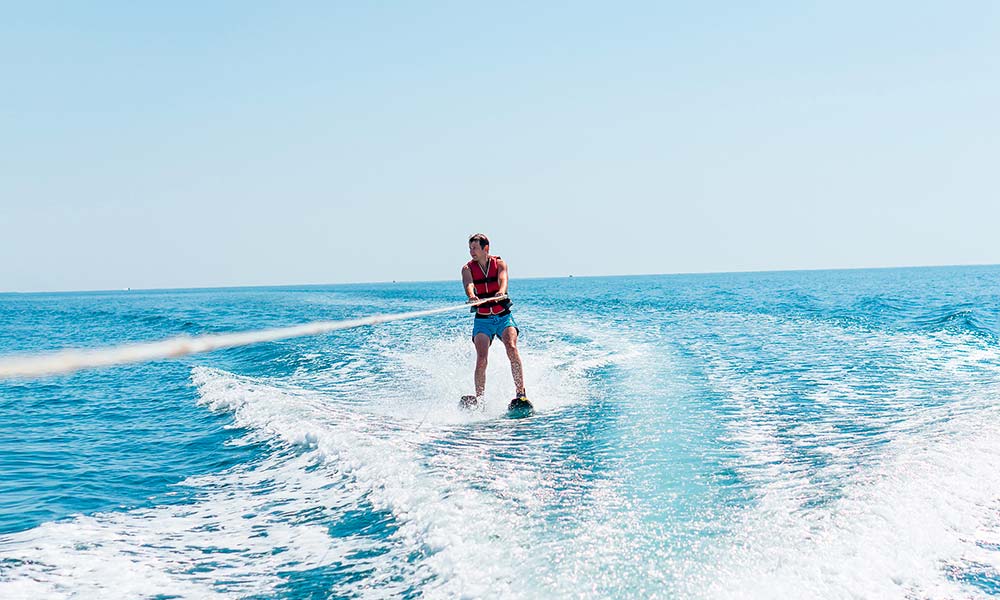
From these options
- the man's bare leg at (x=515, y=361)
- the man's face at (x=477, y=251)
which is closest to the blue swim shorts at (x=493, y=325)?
the man's bare leg at (x=515, y=361)

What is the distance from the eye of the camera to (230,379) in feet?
40.1

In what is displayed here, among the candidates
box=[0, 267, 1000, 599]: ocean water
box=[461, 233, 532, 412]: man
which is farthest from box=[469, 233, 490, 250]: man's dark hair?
box=[0, 267, 1000, 599]: ocean water

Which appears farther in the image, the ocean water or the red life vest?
the red life vest

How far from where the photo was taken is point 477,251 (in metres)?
8.52

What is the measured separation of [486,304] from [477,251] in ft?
2.20

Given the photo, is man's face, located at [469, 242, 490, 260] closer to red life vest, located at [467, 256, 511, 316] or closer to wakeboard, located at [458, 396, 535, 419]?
red life vest, located at [467, 256, 511, 316]

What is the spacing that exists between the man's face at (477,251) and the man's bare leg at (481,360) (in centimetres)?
97

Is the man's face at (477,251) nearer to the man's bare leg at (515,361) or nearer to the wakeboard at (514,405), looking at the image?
the man's bare leg at (515,361)

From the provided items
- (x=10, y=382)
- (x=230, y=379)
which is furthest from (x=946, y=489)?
(x=10, y=382)

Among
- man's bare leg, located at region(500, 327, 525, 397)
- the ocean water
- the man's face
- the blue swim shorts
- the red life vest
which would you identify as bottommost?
the ocean water

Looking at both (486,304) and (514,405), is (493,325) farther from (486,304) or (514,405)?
(514,405)

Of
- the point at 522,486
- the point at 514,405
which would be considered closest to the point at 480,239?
the point at 514,405

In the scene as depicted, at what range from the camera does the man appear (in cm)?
851

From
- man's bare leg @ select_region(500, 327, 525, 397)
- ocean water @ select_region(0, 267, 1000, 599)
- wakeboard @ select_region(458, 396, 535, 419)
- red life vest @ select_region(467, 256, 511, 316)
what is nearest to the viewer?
ocean water @ select_region(0, 267, 1000, 599)
